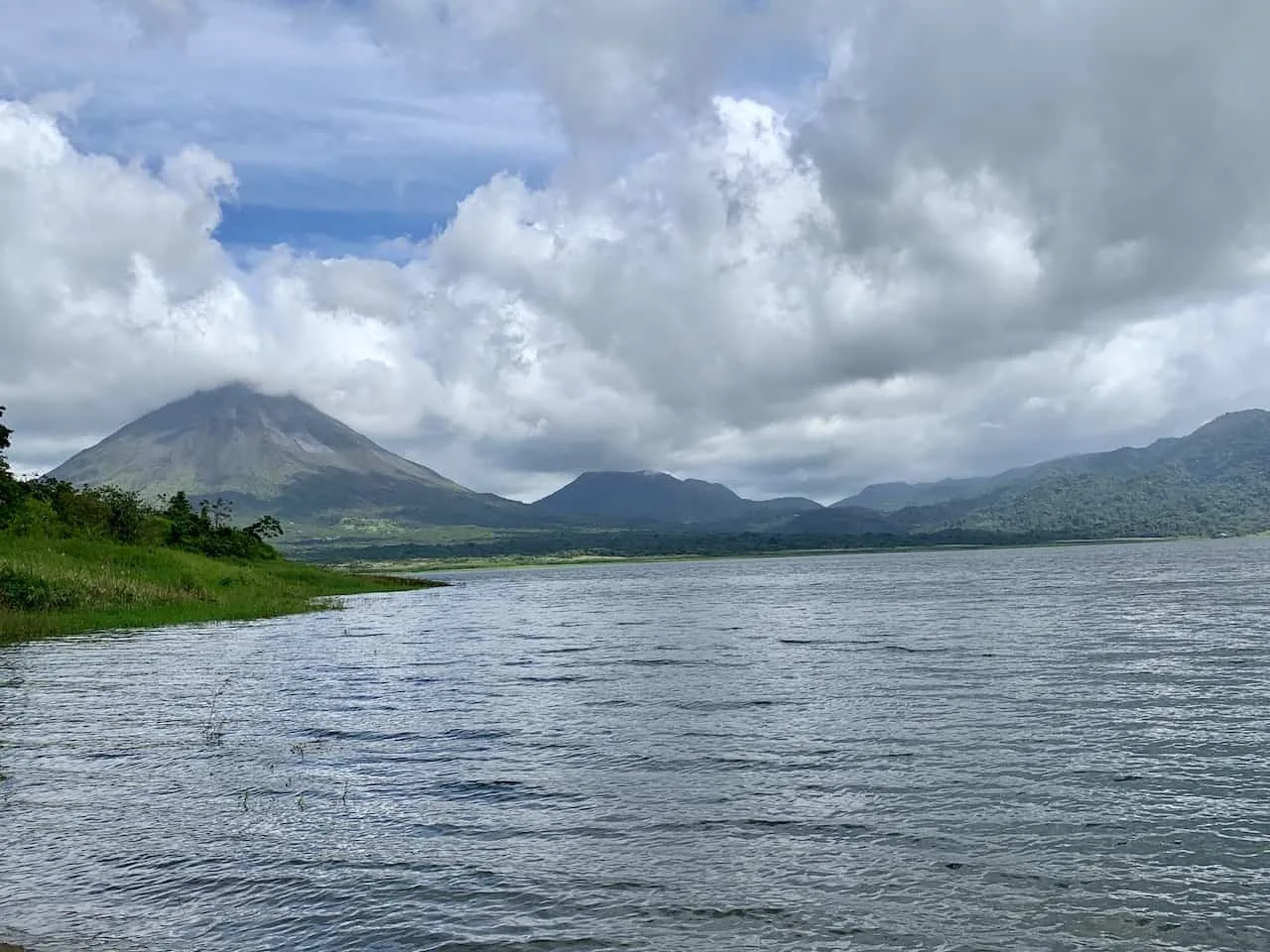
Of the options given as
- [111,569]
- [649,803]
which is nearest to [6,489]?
[111,569]

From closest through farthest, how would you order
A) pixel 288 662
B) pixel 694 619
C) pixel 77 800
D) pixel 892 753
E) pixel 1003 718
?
pixel 77 800, pixel 892 753, pixel 1003 718, pixel 288 662, pixel 694 619

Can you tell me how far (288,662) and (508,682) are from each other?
15.2 m

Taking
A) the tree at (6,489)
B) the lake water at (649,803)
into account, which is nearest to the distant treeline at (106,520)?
the tree at (6,489)

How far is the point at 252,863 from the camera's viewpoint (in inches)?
731

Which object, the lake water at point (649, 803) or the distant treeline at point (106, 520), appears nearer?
the lake water at point (649, 803)

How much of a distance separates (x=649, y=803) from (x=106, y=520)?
10276cm

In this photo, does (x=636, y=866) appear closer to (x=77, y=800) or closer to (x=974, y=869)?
(x=974, y=869)

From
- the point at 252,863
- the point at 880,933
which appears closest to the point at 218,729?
the point at 252,863

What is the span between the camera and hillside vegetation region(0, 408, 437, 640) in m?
65.8

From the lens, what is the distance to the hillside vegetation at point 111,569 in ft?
216

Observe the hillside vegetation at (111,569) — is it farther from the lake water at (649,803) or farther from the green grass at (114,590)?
the lake water at (649,803)

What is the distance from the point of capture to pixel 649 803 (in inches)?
873

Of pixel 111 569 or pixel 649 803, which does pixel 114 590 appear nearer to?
pixel 111 569

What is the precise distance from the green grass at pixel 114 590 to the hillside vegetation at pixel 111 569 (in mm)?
88
